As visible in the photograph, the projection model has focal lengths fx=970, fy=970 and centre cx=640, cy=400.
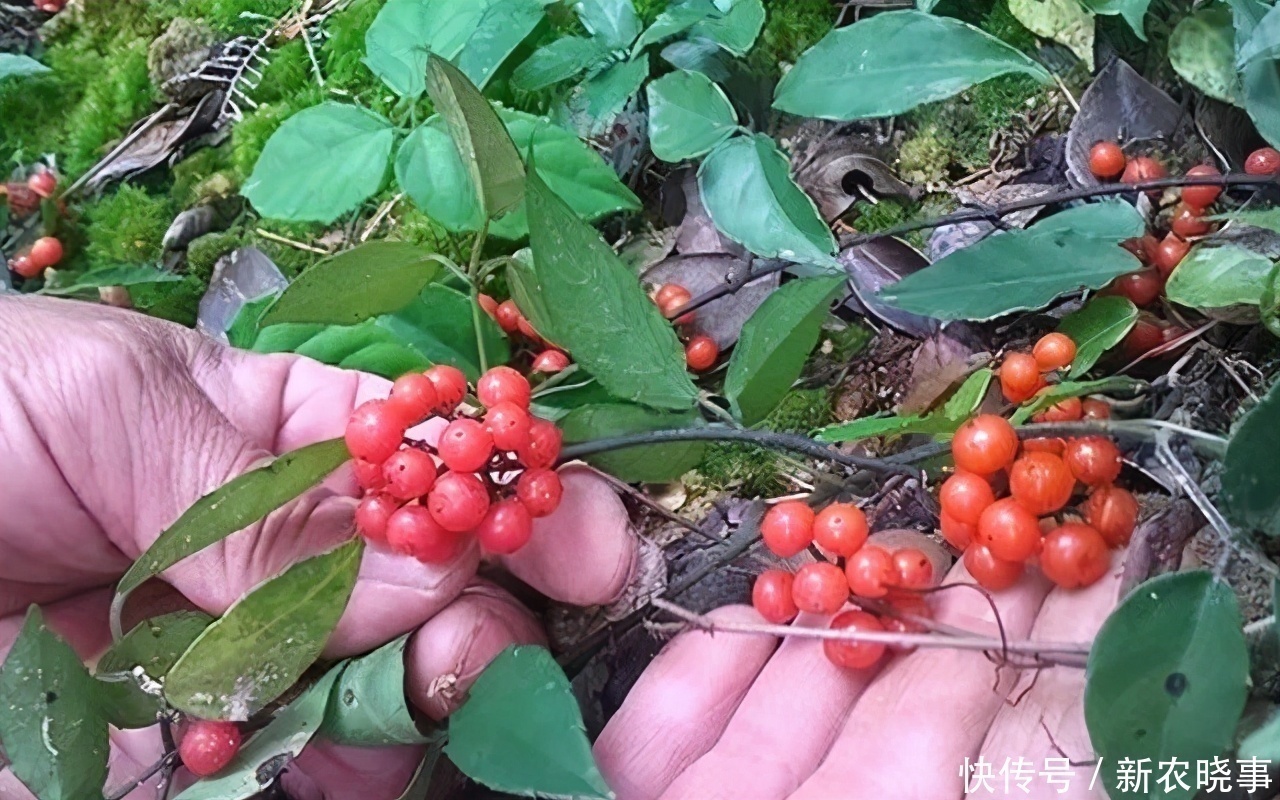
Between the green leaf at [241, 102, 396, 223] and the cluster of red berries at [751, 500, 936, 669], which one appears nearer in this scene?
the cluster of red berries at [751, 500, 936, 669]

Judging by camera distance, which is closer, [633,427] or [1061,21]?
[633,427]

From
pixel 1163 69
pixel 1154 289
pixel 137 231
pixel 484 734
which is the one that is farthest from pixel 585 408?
pixel 137 231

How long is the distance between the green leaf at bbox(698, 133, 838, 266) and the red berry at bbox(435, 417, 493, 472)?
37 cm

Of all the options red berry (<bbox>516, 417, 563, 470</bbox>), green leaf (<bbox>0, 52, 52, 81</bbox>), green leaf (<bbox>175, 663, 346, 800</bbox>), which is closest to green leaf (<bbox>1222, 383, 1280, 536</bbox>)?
red berry (<bbox>516, 417, 563, 470</bbox>)

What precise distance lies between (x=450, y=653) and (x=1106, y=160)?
2.78ft

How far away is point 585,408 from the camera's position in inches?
35.9

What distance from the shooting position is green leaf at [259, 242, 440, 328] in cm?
82

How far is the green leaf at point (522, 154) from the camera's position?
1065mm

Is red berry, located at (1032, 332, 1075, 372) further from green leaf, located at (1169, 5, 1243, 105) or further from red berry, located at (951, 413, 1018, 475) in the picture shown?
green leaf, located at (1169, 5, 1243, 105)

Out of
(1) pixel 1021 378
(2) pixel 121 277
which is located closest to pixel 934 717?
(1) pixel 1021 378

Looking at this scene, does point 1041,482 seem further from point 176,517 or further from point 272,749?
point 176,517

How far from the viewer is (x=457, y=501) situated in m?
0.79

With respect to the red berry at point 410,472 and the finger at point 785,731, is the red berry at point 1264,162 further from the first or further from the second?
the red berry at point 410,472

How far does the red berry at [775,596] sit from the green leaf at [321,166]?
0.64 meters
